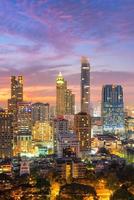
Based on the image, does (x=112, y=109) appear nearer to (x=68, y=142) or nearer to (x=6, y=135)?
(x=68, y=142)

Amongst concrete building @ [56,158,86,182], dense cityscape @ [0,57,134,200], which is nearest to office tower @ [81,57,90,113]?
dense cityscape @ [0,57,134,200]

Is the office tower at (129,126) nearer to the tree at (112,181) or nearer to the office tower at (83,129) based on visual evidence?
the office tower at (83,129)

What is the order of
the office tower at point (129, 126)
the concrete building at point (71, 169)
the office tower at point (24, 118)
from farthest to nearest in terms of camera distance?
the office tower at point (129, 126) → the office tower at point (24, 118) → the concrete building at point (71, 169)

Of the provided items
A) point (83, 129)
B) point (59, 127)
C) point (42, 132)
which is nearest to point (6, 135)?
point (83, 129)

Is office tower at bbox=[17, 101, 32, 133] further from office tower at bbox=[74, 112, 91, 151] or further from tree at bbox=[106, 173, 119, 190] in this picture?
tree at bbox=[106, 173, 119, 190]

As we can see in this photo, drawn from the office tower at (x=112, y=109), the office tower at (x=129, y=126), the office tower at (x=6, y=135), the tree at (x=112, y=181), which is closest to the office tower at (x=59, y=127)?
the office tower at (x=6, y=135)

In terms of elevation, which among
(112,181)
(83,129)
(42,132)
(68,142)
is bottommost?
(112,181)

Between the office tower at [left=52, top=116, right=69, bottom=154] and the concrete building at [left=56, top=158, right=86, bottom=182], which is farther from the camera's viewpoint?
the office tower at [left=52, top=116, right=69, bottom=154]
